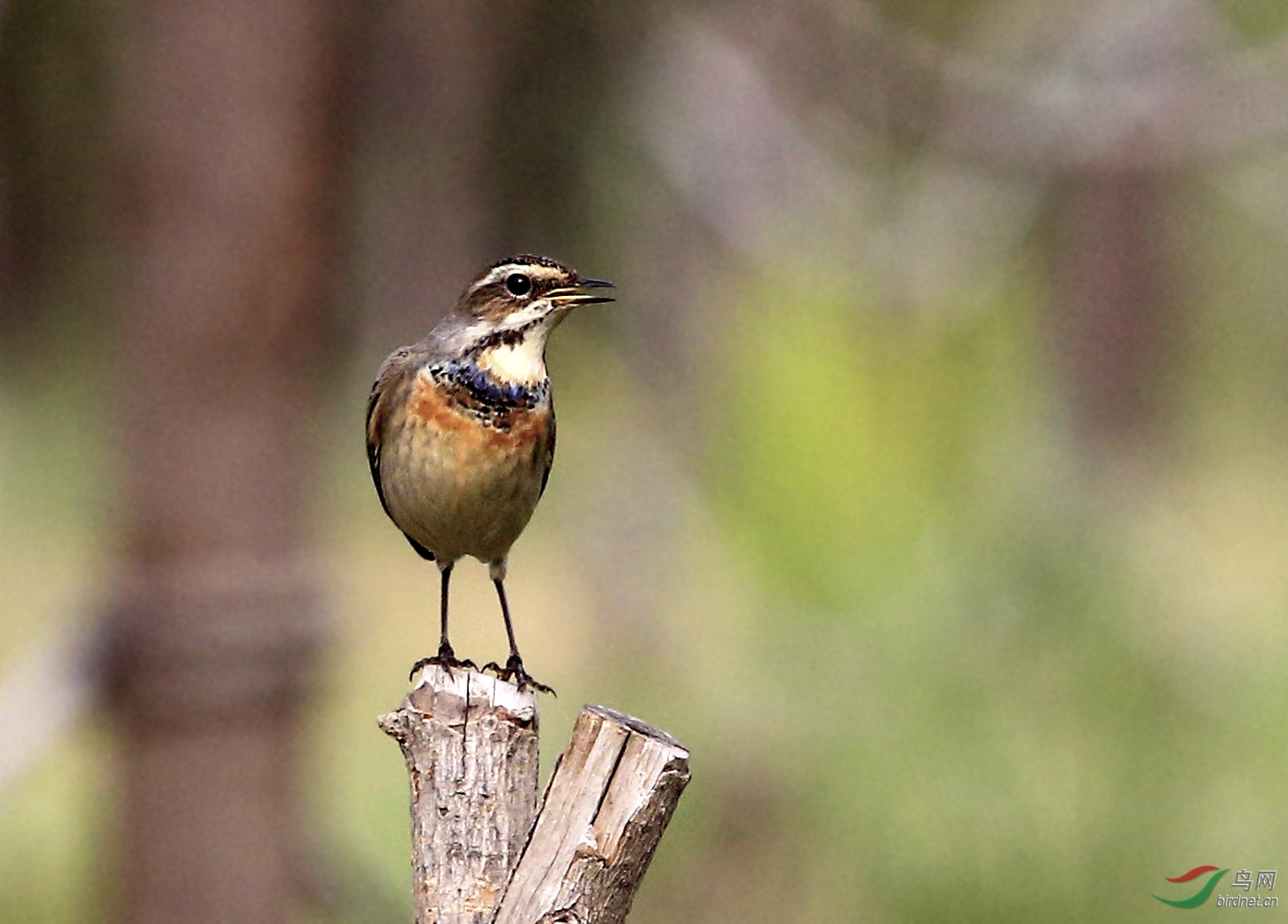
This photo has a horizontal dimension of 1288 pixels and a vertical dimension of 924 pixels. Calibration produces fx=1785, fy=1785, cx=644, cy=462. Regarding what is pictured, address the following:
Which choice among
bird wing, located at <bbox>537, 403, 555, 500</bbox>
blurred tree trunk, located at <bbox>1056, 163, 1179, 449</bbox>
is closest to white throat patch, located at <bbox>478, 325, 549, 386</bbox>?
bird wing, located at <bbox>537, 403, 555, 500</bbox>

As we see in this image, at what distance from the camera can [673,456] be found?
756 cm

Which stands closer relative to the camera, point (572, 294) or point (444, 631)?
point (572, 294)

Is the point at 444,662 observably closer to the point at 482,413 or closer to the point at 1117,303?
the point at 482,413

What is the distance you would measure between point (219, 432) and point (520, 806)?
241cm

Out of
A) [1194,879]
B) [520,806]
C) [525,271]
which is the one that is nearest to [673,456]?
[1194,879]

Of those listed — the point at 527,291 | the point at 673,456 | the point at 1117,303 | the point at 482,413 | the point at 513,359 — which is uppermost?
the point at 1117,303

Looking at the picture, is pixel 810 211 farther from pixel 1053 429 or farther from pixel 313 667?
pixel 313 667

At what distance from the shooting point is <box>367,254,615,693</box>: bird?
3.62 m

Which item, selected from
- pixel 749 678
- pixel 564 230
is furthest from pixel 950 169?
pixel 749 678

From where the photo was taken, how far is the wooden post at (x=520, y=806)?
227 cm

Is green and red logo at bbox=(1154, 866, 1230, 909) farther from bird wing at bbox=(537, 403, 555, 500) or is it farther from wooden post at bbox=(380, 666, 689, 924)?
wooden post at bbox=(380, 666, 689, 924)

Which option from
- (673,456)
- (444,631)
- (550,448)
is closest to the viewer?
(550,448)

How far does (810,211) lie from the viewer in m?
8.02

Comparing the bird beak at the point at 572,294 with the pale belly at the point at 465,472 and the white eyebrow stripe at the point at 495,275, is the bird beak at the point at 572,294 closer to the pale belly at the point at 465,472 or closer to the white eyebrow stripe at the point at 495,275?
the white eyebrow stripe at the point at 495,275
